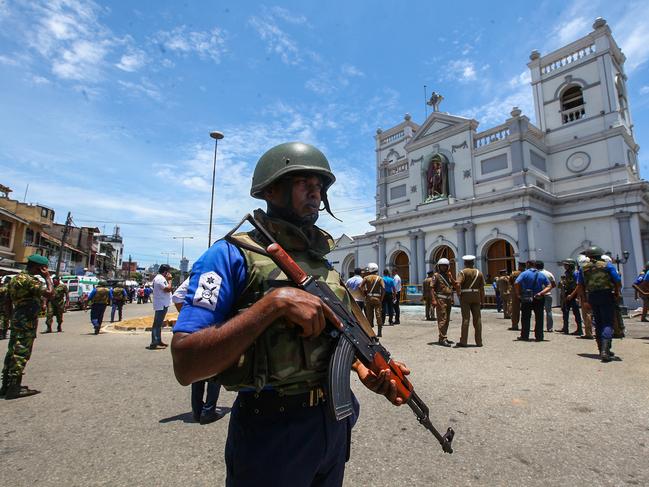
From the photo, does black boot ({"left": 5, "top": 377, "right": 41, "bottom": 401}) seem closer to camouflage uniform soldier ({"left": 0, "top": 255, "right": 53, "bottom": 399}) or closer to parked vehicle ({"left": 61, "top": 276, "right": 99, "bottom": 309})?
camouflage uniform soldier ({"left": 0, "top": 255, "right": 53, "bottom": 399})

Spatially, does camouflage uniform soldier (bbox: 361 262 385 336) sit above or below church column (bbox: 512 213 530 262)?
below

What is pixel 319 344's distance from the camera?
1340 millimetres

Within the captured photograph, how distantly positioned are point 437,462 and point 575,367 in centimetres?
407

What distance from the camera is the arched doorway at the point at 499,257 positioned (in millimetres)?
19203

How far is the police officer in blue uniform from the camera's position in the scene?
5.70 meters

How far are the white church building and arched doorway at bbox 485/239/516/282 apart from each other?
56 millimetres

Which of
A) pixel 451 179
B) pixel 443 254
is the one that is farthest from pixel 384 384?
pixel 451 179

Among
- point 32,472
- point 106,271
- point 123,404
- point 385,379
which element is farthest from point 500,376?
point 106,271

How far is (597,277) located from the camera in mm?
6008

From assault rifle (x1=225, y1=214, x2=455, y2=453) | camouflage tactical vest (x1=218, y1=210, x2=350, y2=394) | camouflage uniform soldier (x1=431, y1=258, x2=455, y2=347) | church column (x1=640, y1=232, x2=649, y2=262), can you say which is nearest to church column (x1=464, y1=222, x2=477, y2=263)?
church column (x1=640, y1=232, x2=649, y2=262)

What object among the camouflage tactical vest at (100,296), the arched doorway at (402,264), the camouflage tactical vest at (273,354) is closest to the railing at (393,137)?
the arched doorway at (402,264)

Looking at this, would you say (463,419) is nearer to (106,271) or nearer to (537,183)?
(537,183)

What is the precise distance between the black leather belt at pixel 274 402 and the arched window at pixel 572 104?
25379 mm

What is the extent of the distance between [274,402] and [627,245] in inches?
849
